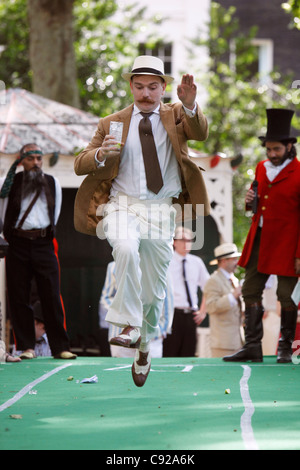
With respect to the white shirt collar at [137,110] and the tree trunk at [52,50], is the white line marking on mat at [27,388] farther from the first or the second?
the tree trunk at [52,50]

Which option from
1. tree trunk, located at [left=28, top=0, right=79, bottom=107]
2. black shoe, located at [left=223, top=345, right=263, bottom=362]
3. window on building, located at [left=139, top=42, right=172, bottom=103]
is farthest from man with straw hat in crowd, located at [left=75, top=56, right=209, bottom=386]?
window on building, located at [left=139, top=42, right=172, bottom=103]

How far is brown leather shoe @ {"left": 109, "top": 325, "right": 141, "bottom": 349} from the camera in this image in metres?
7.16

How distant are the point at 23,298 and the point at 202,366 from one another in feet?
7.86

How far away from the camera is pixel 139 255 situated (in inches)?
304

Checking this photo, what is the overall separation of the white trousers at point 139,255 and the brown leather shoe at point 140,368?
142 millimetres

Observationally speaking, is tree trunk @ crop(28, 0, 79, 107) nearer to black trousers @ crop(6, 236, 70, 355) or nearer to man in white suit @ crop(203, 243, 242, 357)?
man in white suit @ crop(203, 243, 242, 357)

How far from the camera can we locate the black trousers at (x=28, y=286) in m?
11.1

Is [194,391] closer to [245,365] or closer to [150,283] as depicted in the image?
[150,283]

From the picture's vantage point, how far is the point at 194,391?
26.1 ft

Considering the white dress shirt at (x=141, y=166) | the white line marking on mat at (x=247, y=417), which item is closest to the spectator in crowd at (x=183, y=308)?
the white line marking on mat at (x=247, y=417)

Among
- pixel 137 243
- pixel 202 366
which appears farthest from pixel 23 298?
pixel 137 243

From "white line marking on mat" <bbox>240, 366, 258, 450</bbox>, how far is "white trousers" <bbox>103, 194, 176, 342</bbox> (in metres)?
0.90

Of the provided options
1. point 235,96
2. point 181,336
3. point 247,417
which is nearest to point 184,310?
point 181,336

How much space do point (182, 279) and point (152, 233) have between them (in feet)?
21.4
